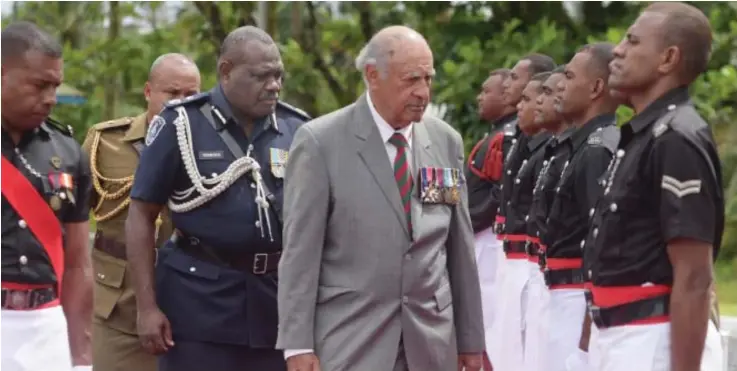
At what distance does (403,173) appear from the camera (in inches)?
221

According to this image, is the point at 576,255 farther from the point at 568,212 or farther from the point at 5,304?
the point at 5,304

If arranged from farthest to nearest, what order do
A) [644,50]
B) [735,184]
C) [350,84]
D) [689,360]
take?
[350,84] < [735,184] < [644,50] < [689,360]

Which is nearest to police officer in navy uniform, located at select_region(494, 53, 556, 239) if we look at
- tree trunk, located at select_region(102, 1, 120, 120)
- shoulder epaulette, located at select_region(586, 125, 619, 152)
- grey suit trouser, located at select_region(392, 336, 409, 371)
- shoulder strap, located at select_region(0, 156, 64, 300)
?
shoulder epaulette, located at select_region(586, 125, 619, 152)

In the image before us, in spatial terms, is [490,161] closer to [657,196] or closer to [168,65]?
[168,65]

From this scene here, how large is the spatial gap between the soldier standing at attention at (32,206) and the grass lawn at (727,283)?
10202 mm

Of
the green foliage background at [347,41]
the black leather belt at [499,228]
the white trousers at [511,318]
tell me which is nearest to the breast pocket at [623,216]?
the white trousers at [511,318]

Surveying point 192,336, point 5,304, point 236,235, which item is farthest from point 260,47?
point 5,304

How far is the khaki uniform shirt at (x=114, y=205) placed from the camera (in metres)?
7.79

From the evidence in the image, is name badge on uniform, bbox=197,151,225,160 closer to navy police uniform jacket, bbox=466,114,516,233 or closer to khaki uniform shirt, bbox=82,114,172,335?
khaki uniform shirt, bbox=82,114,172,335

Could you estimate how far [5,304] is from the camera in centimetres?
538

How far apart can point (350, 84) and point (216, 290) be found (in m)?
13.5

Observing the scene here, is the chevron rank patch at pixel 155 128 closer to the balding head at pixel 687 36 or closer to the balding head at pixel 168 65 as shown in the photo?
the balding head at pixel 168 65

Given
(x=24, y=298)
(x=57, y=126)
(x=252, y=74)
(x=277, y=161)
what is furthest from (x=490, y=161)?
(x=24, y=298)

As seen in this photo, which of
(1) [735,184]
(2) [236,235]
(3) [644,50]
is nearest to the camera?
(3) [644,50]
